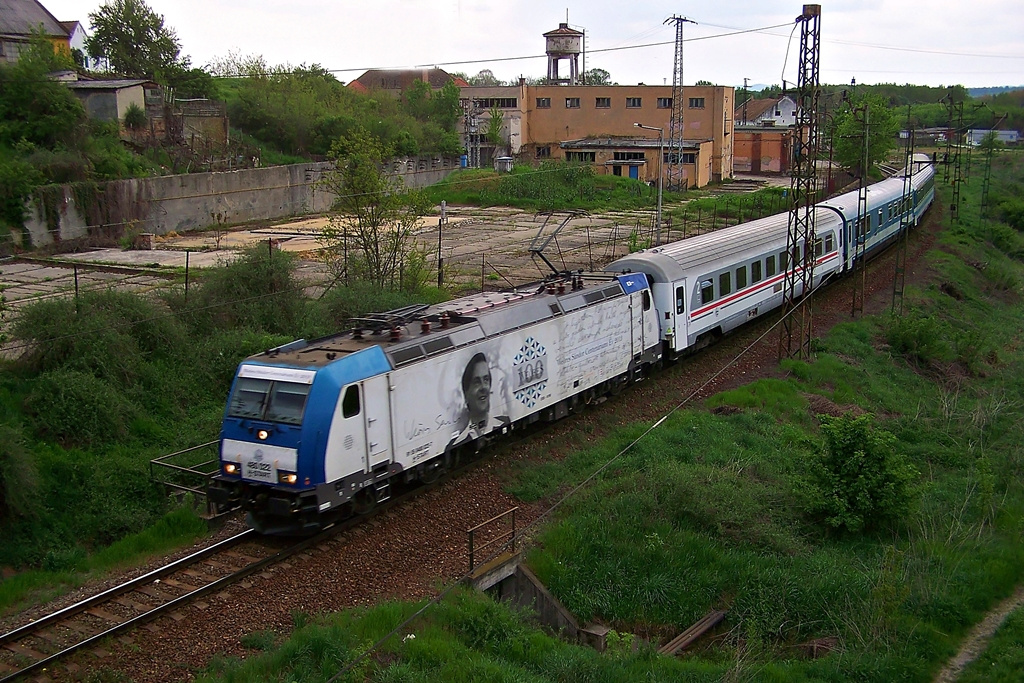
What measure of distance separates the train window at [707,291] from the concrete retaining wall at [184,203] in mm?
13807

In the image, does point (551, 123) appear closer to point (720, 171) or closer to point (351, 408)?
point (720, 171)

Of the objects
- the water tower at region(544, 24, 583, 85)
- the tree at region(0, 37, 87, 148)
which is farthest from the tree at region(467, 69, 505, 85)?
the tree at region(0, 37, 87, 148)

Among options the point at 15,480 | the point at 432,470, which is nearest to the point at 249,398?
the point at 432,470

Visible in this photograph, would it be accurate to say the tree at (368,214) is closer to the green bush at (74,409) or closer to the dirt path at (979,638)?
the green bush at (74,409)

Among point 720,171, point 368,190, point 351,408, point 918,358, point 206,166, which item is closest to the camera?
point 351,408

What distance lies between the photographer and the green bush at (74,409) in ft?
54.8

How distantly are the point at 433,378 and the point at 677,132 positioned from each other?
6195cm

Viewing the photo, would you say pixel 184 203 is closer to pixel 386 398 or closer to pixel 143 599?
pixel 386 398

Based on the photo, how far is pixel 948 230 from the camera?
51.2 meters

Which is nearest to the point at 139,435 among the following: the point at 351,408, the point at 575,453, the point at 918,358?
the point at 351,408

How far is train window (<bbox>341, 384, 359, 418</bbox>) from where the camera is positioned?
13.0 metres

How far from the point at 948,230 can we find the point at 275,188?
38697 mm

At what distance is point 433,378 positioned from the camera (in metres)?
14.8

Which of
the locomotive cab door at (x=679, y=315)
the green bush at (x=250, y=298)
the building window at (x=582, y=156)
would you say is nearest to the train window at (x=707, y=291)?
the locomotive cab door at (x=679, y=315)
